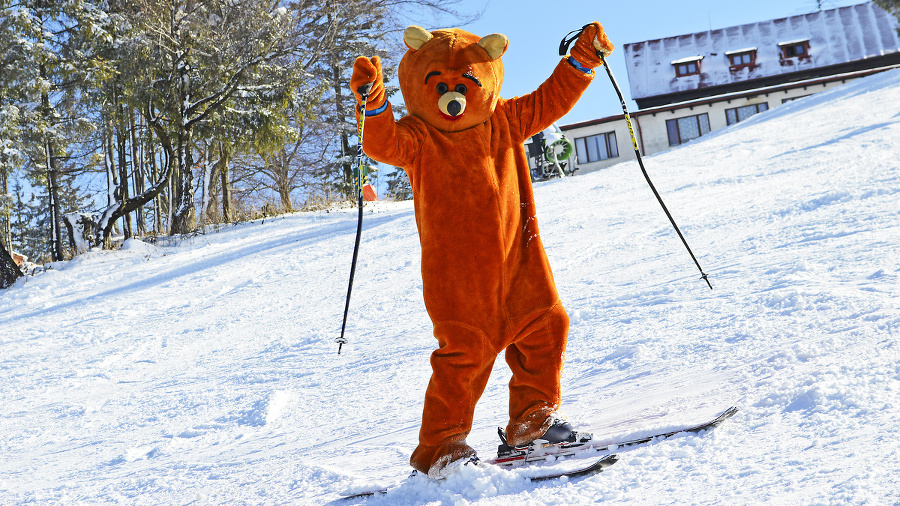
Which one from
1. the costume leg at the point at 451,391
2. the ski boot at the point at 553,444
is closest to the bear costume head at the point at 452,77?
the costume leg at the point at 451,391

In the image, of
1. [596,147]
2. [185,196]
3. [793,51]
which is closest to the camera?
[185,196]

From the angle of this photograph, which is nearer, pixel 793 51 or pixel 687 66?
pixel 793 51

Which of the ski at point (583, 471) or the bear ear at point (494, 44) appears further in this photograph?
the bear ear at point (494, 44)

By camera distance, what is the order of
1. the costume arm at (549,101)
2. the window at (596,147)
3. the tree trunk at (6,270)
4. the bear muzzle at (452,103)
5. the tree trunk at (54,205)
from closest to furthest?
the bear muzzle at (452,103)
the costume arm at (549,101)
the tree trunk at (6,270)
the tree trunk at (54,205)
the window at (596,147)

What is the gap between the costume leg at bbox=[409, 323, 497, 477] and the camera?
106 inches

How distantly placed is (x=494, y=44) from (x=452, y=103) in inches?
14.2

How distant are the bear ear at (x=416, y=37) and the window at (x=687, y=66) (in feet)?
104

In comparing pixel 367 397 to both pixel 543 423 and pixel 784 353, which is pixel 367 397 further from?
pixel 784 353

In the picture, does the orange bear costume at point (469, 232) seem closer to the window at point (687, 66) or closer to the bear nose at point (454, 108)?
the bear nose at point (454, 108)

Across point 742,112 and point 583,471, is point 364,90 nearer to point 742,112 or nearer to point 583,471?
point 583,471

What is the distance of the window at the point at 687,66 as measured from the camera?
1258 inches

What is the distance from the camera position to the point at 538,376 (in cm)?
283

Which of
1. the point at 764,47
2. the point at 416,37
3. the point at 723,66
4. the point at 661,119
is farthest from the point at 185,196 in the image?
the point at 764,47

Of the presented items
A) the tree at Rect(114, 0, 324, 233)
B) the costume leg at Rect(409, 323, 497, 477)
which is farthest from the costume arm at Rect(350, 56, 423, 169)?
the tree at Rect(114, 0, 324, 233)
